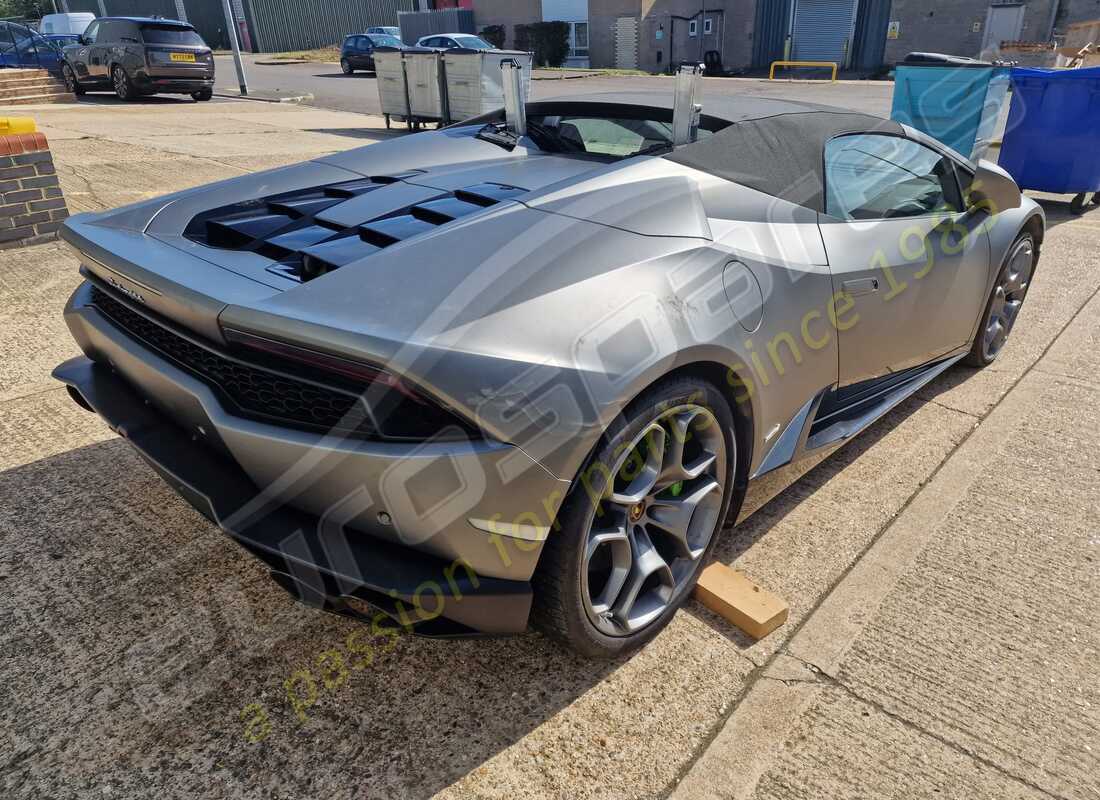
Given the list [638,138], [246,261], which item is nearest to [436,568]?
[246,261]

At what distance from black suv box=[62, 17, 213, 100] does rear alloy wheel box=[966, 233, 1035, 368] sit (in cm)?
1782

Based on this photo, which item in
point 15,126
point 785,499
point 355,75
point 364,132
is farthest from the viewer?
point 355,75

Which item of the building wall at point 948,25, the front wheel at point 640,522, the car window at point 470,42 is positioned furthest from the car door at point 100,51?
the building wall at point 948,25

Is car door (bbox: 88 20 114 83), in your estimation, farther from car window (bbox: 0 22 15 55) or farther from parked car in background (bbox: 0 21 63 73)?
car window (bbox: 0 22 15 55)

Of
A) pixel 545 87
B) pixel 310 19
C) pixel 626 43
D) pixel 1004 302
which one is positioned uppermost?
pixel 310 19

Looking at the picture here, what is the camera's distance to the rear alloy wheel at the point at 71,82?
697 inches

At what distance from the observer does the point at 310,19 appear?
44750mm

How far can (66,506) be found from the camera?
271cm

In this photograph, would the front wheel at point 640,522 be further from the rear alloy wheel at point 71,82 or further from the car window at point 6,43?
the car window at point 6,43

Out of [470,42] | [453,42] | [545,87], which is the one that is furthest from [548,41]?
[453,42]

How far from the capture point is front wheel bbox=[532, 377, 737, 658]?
1780mm

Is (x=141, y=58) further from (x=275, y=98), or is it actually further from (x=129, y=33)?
(x=275, y=98)

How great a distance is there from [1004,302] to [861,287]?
192 centimetres

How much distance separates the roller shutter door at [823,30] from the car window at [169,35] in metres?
27.4
